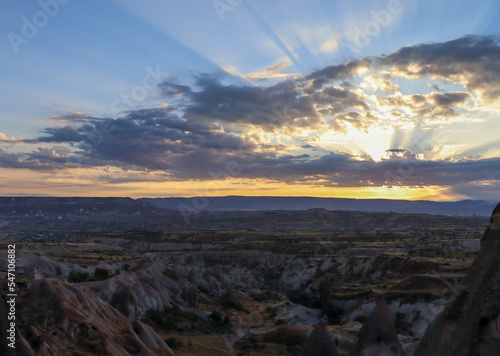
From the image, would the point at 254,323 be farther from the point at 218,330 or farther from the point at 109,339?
the point at 109,339

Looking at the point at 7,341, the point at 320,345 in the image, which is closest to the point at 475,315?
the point at 7,341

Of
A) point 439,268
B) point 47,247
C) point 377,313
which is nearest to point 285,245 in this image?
point 439,268

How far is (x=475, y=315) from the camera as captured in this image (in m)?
10.1

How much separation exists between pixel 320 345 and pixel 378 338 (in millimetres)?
5313

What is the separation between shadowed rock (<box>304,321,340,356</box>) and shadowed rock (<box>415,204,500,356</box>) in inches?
628

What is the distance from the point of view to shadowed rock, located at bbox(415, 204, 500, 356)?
31.4ft

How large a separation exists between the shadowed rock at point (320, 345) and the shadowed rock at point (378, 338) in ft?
10.1

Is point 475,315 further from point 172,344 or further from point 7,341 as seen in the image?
point 172,344

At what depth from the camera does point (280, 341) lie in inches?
1585

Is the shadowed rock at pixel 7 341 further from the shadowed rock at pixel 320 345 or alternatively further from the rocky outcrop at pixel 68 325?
the shadowed rock at pixel 320 345

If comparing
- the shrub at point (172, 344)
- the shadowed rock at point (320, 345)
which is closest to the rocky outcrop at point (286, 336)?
the shrub at point (172, 344)

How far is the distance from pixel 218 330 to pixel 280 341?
34.7 feet

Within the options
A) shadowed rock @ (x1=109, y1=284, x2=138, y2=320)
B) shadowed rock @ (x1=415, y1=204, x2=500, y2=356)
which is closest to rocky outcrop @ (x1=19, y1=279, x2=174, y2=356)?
shadowed rock @ (x1=109, y1=284, x2=138, y2=320)

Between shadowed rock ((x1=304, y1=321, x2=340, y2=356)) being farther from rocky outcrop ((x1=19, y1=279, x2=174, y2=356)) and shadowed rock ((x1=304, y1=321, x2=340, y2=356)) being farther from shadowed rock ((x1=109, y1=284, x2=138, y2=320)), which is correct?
shadowed rock ((x1=109, y1=284, x2=138, y2=320))
